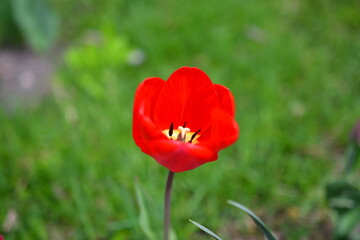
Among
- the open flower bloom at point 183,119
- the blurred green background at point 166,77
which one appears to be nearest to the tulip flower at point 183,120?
the open flower bloom at point 183,119

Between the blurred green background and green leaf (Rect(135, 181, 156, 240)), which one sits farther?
the blurred green background

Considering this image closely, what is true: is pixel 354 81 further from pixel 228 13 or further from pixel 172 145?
pixel 172 145

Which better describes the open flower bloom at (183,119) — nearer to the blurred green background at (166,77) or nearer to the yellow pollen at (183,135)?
the yellow pollen at (183,135)

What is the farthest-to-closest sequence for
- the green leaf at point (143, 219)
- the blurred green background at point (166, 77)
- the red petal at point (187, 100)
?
1. the blurred green background at point (166, 77)
2. the green leaf at point (143, 219)
3. the red petal at point (187, 100)

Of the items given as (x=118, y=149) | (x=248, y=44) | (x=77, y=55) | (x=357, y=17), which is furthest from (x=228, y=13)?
(x=118, y=149)

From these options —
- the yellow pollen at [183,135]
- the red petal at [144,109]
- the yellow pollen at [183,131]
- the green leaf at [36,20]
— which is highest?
the red petal at [144,109]

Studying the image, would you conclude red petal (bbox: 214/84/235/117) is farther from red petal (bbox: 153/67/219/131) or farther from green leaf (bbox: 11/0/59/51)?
green leaf (bbox: 11/0/59/51)

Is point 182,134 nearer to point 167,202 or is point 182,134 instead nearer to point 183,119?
point 183,119

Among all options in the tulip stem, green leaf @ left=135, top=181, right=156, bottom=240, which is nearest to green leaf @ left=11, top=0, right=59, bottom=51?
green leaf @ left=135, top=181, right=156, bottom=240
